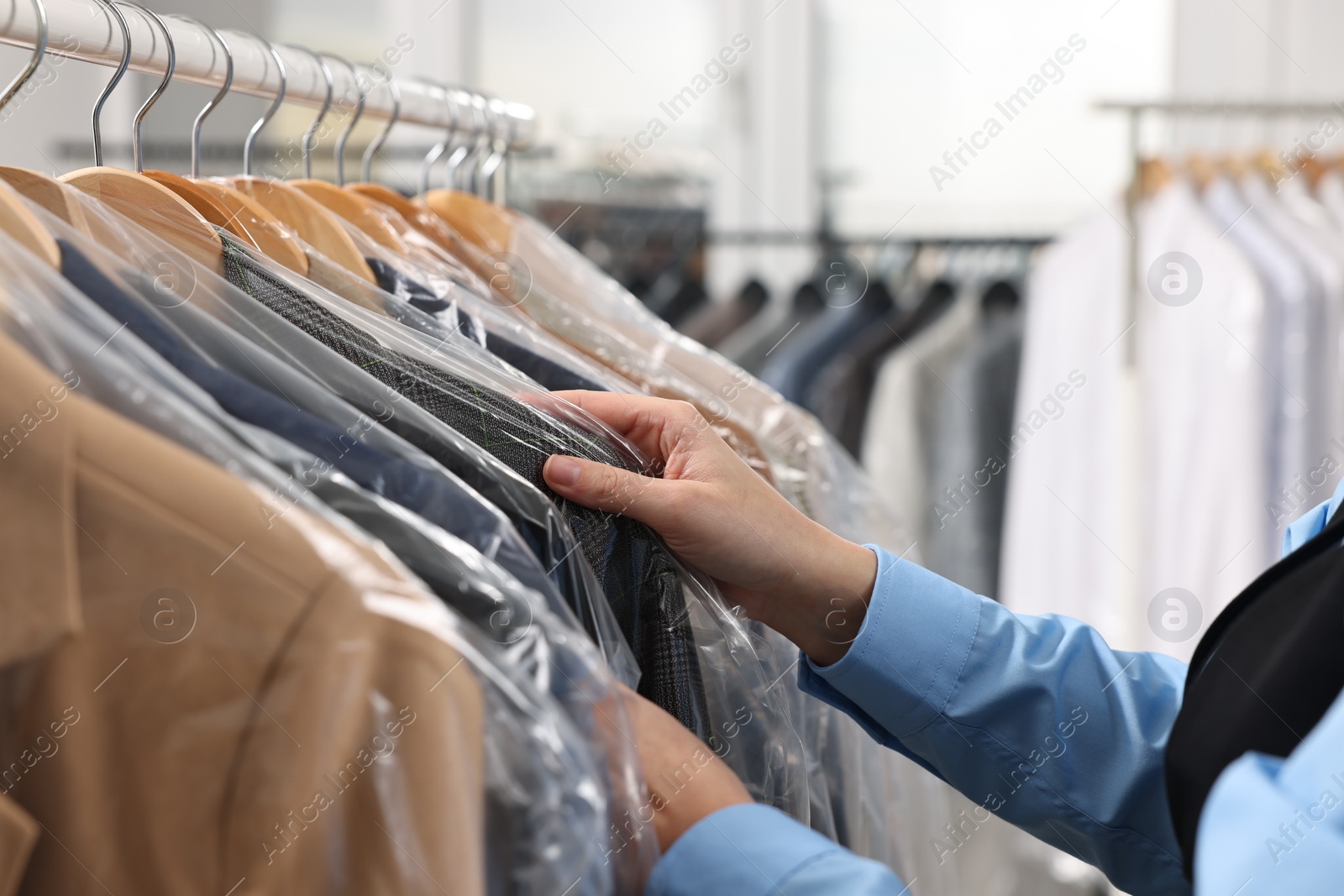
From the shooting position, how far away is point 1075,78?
2.11 metres

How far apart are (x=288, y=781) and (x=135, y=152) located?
43cm

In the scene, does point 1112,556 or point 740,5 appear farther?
point 740,5

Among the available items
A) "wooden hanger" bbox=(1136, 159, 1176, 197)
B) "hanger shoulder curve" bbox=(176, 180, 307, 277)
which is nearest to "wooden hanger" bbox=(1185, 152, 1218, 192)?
"wooden hanger" bbox=(1136, 159, 1176, 197)

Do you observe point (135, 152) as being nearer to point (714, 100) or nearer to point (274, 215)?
point (274, 215)

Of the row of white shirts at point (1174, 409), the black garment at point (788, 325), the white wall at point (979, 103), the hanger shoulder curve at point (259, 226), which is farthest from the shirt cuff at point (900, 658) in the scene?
the white wall at point (979, 103)

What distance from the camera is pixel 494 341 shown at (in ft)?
2.15

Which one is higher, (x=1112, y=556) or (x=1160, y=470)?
(x=1160, y=470)

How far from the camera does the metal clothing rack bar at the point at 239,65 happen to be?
1.65 feet

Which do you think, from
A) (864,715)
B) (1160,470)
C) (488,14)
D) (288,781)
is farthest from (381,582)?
(488,14)

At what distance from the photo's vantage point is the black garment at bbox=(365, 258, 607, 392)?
65cm

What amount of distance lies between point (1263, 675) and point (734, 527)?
0.83 feet

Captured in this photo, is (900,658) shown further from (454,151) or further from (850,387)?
(850,387)

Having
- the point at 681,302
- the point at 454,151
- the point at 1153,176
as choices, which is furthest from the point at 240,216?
the point at 1153,176

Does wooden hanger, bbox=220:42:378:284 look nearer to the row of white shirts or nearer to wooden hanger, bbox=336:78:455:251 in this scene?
wooden hanger, bbox=336:78:455:251
